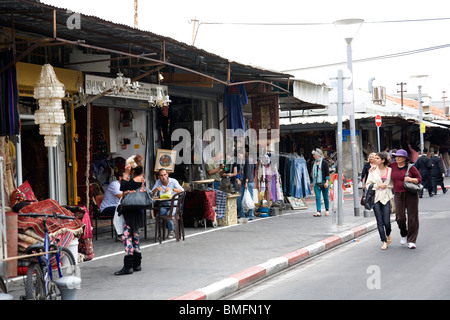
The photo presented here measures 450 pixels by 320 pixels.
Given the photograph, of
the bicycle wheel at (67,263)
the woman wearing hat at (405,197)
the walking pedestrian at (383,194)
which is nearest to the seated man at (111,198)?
the bicycle wheel at (67,263)

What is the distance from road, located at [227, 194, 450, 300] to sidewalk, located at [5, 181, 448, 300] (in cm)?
27

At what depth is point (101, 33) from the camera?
34.9 feet

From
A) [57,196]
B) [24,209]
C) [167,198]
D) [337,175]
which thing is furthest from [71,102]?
[337,175]

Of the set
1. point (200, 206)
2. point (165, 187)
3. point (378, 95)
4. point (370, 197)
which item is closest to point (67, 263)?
point (165, 187)

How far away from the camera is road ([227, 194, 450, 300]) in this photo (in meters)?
7.58

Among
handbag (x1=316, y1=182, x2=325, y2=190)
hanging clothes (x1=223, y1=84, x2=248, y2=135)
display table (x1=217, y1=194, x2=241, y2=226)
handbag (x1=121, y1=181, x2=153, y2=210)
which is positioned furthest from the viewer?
handbag (x1=316, y1=182, x2=325, y2=190)

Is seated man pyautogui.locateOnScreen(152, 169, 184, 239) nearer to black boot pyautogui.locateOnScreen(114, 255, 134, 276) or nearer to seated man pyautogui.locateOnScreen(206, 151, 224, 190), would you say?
seated man pyautogui.locateOnScreen(206, 151, 224, 190)

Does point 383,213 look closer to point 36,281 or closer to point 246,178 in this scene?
point 246,178

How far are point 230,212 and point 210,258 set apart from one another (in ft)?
16.2

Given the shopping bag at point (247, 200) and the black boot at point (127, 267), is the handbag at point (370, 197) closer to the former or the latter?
the black boot at point (127, 267)

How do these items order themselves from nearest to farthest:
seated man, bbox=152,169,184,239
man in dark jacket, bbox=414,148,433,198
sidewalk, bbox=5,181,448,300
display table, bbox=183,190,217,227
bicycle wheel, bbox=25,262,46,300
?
bicycle wheel, bbox=25,262,46,300
sidewalk, bbox=5,181,448,300
seated man, bbox=152,169,184,239
display table, bbox=183,190,217,227
man in dark jacket, bbox=414,148,433,198

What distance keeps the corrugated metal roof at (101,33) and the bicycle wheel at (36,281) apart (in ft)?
11.5

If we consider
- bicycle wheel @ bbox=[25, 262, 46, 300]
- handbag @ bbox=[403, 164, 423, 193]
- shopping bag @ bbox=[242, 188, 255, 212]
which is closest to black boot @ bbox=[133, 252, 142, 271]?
bicycle wheel @ bbox=[25, 262, 46, 300]
